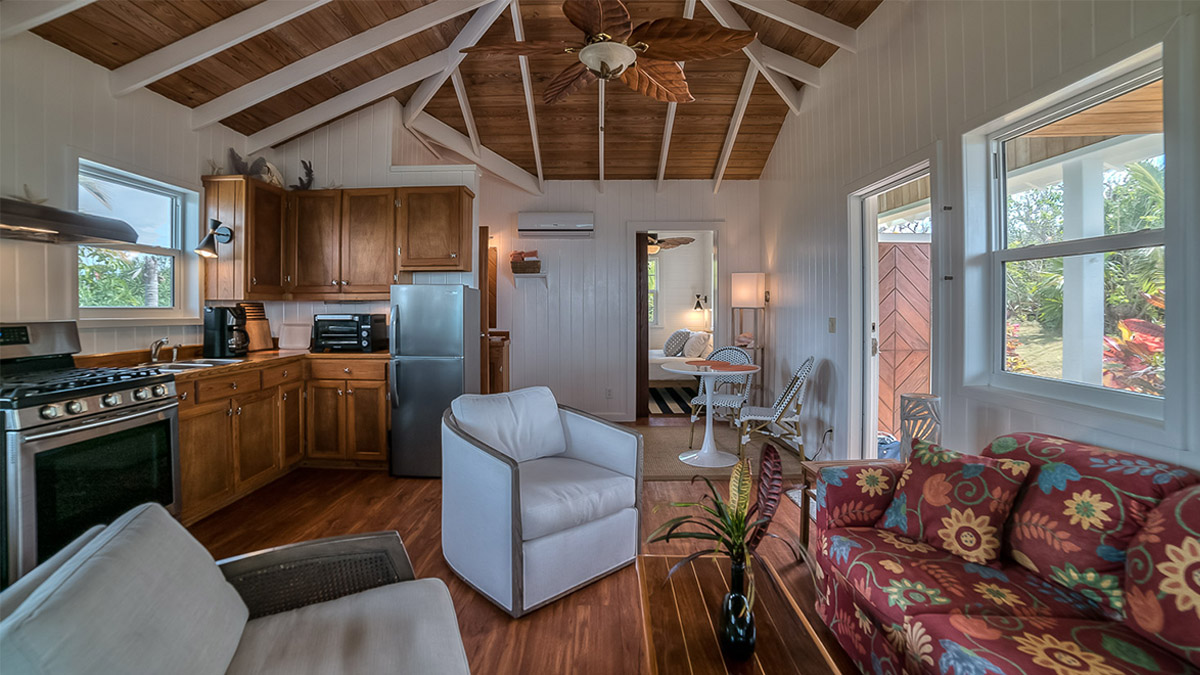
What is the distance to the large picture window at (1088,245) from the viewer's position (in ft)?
5.57

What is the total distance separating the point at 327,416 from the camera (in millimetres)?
3820

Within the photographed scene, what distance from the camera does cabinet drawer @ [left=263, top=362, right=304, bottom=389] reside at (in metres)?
3.38

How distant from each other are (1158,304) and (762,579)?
1.65 m

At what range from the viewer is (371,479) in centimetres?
365

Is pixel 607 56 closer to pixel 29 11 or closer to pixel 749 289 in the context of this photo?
pixel 29 11

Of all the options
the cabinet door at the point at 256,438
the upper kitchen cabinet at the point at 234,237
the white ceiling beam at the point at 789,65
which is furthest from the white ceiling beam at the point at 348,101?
the white ceiling beam at the point at 789,65

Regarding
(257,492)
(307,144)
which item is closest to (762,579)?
(257,492)

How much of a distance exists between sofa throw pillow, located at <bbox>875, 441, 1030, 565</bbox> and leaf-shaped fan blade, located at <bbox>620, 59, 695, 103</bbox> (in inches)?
84.1

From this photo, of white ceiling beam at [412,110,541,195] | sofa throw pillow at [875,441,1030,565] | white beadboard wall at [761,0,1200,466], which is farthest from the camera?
white ceiling beam at [412,110,541,195]

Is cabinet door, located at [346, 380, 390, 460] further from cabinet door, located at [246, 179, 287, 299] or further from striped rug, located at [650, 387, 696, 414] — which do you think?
striped rug, located at [650, 387, 696, 414]

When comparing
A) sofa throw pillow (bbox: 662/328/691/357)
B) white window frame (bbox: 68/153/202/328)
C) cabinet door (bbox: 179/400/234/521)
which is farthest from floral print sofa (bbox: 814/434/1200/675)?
sofa throw pillow (bbox: 662/328/691/357)

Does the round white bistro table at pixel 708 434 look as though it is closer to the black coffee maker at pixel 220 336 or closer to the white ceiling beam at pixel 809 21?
the white ceiling beam at pixel 809 21

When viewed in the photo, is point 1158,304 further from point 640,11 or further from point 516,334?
point 516,334

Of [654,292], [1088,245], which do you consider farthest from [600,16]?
[654,292]
